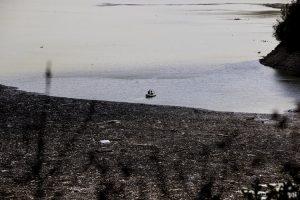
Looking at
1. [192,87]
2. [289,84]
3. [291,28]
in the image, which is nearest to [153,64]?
[192,87]

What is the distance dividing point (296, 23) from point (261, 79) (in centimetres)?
602

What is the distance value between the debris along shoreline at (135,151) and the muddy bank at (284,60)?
44.5ft

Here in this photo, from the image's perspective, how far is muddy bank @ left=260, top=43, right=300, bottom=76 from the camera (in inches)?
1380

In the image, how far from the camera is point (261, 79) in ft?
109

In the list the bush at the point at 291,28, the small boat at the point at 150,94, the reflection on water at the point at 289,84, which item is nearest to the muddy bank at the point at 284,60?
the bush at the point at 291,28

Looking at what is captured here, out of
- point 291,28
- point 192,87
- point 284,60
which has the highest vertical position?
point 291,28

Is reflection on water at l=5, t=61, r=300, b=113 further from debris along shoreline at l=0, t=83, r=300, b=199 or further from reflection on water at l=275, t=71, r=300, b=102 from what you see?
debris along shoreline at l=0, t=83, r=300, b=199

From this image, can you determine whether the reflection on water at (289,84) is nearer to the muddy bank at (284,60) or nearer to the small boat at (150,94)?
the muddy bank at (284,60)

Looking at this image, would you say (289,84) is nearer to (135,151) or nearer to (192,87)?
(192,87)

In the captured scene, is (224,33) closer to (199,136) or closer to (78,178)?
(199,136)

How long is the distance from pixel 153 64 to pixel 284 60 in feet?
28.4

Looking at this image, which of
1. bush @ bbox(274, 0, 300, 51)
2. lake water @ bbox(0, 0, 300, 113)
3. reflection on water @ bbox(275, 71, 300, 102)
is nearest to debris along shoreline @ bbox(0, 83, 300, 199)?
lake water @ bbox(0, 0, 300, 113)

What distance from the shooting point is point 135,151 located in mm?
16672

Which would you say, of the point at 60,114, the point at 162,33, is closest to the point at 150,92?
the point at 60,114
